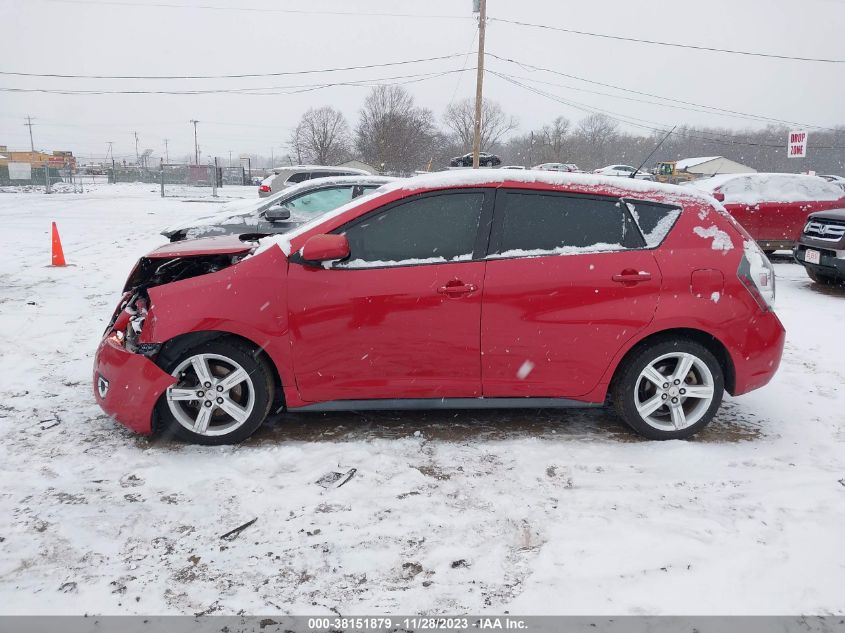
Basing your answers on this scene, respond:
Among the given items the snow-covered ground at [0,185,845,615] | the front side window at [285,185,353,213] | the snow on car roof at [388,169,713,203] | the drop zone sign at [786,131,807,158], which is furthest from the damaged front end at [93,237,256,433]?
the drop zone sign at [786,131,807,158]

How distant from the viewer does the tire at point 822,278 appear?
9.00 m

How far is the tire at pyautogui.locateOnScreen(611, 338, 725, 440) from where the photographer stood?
364 centimetres

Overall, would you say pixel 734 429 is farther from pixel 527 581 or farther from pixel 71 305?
pixel 71 305

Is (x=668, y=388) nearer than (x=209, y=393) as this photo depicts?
No

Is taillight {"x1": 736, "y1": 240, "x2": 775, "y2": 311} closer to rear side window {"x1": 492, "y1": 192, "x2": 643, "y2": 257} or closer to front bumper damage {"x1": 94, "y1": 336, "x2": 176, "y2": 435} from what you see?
rear side window {"x1": 492, "y1": 192, "x2": 643, "y2": 257}

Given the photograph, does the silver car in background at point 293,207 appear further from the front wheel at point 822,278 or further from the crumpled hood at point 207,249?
the front wheel at point 822,278

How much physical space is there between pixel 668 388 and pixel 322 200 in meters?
6.19

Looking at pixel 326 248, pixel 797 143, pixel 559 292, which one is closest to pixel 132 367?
pixel 326 248

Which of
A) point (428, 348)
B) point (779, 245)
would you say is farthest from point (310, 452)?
point (779, 245)

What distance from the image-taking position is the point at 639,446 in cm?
369

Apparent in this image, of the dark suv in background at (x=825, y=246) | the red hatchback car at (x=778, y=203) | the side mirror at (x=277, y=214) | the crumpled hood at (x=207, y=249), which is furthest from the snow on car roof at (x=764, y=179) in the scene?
the crumpled hood at (x=207, y=249)

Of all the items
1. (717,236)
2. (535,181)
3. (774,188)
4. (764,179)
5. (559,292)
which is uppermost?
(764,179)

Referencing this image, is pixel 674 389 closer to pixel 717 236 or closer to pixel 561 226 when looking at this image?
pixel 717 236

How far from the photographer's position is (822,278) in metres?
9.16
